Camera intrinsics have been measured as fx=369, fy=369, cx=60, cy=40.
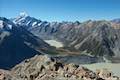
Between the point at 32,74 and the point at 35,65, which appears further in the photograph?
the point at 35,65

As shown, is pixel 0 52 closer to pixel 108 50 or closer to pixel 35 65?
pixel 108 50

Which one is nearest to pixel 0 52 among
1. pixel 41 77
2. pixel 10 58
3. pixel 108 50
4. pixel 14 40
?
pixel 10 58

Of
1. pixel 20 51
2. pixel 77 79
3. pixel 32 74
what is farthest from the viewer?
pixel 20 51

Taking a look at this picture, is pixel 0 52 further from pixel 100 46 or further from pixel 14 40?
pixel 100 46

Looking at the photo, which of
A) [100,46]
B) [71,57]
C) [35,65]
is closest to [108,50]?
[100,46]

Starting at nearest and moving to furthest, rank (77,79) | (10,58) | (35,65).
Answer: (77,79), (35,65), (10,58)

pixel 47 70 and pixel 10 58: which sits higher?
pixel 47 70

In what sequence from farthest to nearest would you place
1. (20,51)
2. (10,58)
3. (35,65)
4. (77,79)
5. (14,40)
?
1. (14,40)
2. (20,51)
3. (10,58)
4. (35,65)
5. (77,79)

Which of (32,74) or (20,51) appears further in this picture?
(20,51)

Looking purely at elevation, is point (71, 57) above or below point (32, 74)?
below
